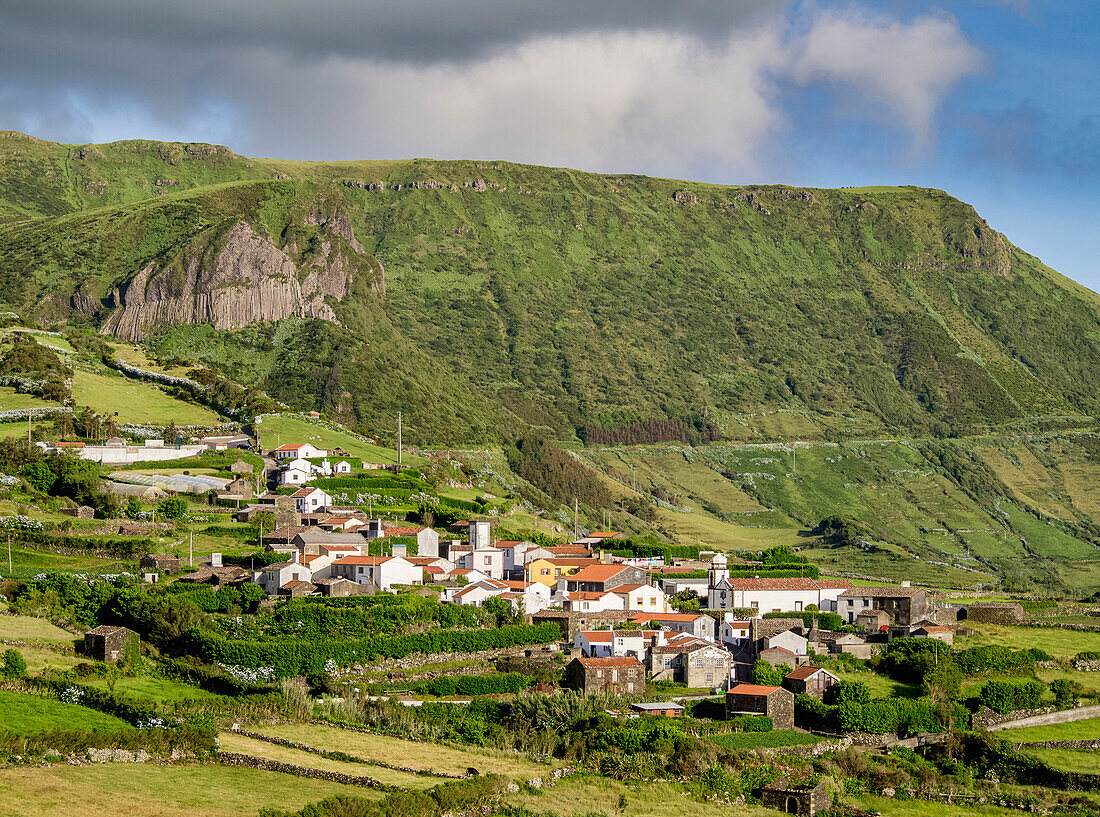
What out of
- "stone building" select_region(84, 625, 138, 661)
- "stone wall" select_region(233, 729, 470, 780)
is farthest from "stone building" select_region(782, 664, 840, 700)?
"stone building" select_region(84, 625, 138, 661)

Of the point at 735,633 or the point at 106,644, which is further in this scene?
the point at 735,633

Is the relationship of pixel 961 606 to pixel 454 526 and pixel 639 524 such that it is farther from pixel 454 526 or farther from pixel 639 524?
pixel 639 524

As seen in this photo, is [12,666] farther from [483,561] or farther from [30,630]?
[483,561]

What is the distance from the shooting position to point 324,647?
54.5 metres

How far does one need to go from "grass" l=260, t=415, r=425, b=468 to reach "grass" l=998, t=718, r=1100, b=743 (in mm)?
60070

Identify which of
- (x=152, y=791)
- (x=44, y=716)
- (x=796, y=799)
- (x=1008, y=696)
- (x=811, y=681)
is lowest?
(x=796, y=799)

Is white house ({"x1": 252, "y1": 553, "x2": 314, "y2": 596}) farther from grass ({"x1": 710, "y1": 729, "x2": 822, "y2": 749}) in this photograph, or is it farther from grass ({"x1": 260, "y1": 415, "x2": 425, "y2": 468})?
grass ({"x1": 260, "y1": 415, "x2": 425, "y2": 468})

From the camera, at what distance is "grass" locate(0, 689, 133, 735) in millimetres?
41156

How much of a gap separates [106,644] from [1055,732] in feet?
131

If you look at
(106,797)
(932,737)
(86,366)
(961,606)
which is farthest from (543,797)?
(86,366)

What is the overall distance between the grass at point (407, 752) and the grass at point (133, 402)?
68.7 meters

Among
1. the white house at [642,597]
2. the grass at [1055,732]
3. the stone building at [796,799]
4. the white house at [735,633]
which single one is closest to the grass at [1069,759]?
the grass at [1055,732]

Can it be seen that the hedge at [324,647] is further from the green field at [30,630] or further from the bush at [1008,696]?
the bush at [1008,696]

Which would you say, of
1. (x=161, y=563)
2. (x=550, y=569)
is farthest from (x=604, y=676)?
(x=161, y=563)
